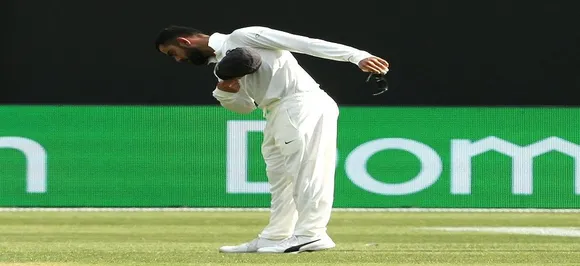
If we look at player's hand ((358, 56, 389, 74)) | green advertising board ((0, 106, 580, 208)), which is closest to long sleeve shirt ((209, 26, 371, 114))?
player's hand ((358, 56, 389, 74))

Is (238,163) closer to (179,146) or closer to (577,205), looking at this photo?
(179,146)

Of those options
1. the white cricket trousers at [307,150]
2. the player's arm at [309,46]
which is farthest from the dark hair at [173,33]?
the white cricket trousers at [307,150]

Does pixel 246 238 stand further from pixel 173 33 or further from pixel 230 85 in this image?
pixel 173 33

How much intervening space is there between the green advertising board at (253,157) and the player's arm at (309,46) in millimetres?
6070

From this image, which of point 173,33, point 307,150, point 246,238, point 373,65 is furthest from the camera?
point 246,238

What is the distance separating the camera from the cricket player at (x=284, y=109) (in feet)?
25.5

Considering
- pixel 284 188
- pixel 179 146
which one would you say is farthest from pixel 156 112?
pixel 284 188

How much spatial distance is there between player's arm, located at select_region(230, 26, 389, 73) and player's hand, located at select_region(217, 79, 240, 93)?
9.0 inches

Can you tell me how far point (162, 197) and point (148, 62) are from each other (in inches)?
97.1

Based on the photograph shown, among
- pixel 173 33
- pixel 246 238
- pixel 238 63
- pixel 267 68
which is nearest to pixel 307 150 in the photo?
pixel 267 68

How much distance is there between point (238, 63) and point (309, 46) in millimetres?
404

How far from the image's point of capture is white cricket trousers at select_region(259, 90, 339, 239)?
25.6 ft

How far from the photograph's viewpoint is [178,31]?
312 inches

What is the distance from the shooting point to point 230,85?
790 centimetres
